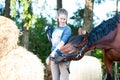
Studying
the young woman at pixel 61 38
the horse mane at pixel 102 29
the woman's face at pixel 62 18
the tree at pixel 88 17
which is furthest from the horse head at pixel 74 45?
the tree at pixel 88 17

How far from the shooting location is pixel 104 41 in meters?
6.95

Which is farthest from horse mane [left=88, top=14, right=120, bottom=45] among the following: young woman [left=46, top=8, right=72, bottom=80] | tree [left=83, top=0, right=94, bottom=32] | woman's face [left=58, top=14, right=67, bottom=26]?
tree [left=83, top=0, right=94, bottom=32]

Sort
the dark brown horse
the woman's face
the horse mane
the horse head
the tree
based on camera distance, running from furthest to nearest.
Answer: the tree, the horse mane, the dark brown horse, the horse head, the woman's face

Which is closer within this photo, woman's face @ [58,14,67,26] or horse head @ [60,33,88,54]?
woman's face @ [58,14,67,26]

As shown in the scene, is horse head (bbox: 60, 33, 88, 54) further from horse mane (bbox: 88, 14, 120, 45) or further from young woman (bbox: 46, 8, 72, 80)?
young woman (bbox: 46, 8, 72, 80)

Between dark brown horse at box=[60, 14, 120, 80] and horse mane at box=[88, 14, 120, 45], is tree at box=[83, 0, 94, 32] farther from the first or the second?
horse mane at box=[88, 14, 120, 45]

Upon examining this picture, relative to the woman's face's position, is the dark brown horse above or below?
below

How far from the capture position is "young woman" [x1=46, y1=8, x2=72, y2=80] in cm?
499

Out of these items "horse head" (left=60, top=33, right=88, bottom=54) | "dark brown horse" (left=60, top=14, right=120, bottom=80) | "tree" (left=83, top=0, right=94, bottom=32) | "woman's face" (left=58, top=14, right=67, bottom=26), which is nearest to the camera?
"woman's face" (left=58, top=14, right=67, bottom=26)

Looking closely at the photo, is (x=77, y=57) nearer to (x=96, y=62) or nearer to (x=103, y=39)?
(x=103, y=39)

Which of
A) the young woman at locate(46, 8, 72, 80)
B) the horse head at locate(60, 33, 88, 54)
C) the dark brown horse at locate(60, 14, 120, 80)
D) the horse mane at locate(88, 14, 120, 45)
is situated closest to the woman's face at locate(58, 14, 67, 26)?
the young woman at locate(46, 8, 72, 80)

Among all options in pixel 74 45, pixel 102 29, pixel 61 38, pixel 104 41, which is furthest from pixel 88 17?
pixel 61 38

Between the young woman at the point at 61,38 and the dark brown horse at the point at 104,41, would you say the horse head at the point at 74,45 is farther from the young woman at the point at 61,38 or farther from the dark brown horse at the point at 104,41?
the young woman at the point at 61,38

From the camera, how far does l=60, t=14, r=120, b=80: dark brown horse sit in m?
6.28
